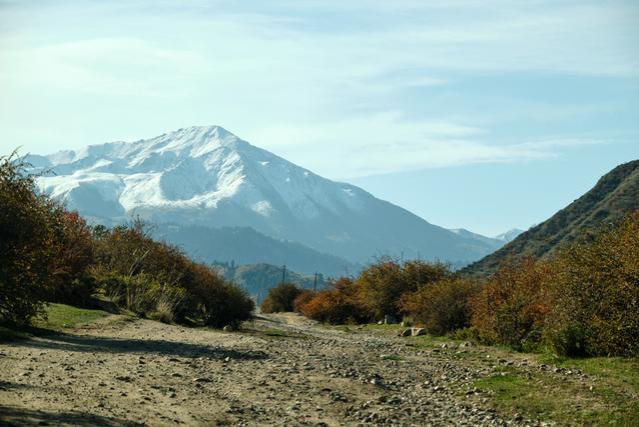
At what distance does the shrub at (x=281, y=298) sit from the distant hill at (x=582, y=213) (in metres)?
21.0

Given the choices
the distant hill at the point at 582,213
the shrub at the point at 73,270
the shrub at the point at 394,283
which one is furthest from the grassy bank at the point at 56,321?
the distant hill at the point at 582,213

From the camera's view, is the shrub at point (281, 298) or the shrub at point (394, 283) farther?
the shrub at point (281, 298)

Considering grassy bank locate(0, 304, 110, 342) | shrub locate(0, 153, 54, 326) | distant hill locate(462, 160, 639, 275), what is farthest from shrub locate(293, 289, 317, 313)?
shrub locate(0, 153, 54, 326)

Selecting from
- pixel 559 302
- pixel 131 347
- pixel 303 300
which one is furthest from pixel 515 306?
pixel 303 300

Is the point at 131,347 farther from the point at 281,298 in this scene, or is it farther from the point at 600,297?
the point at 281,298

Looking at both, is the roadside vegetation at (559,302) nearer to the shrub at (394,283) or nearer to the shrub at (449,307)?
the shrub at (449,307)

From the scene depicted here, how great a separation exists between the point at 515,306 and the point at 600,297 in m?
6.29

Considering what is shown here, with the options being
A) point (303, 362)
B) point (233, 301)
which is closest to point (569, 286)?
point (303, 362)

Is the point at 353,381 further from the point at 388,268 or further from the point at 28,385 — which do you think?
the point at 388,268

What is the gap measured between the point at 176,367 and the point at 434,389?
624 cm

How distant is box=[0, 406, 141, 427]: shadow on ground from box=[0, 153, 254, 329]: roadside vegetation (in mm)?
8015

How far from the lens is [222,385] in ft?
52.8

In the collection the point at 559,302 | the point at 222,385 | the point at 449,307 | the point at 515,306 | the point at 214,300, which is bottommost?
the point at 222,385

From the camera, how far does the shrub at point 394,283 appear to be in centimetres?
5369
